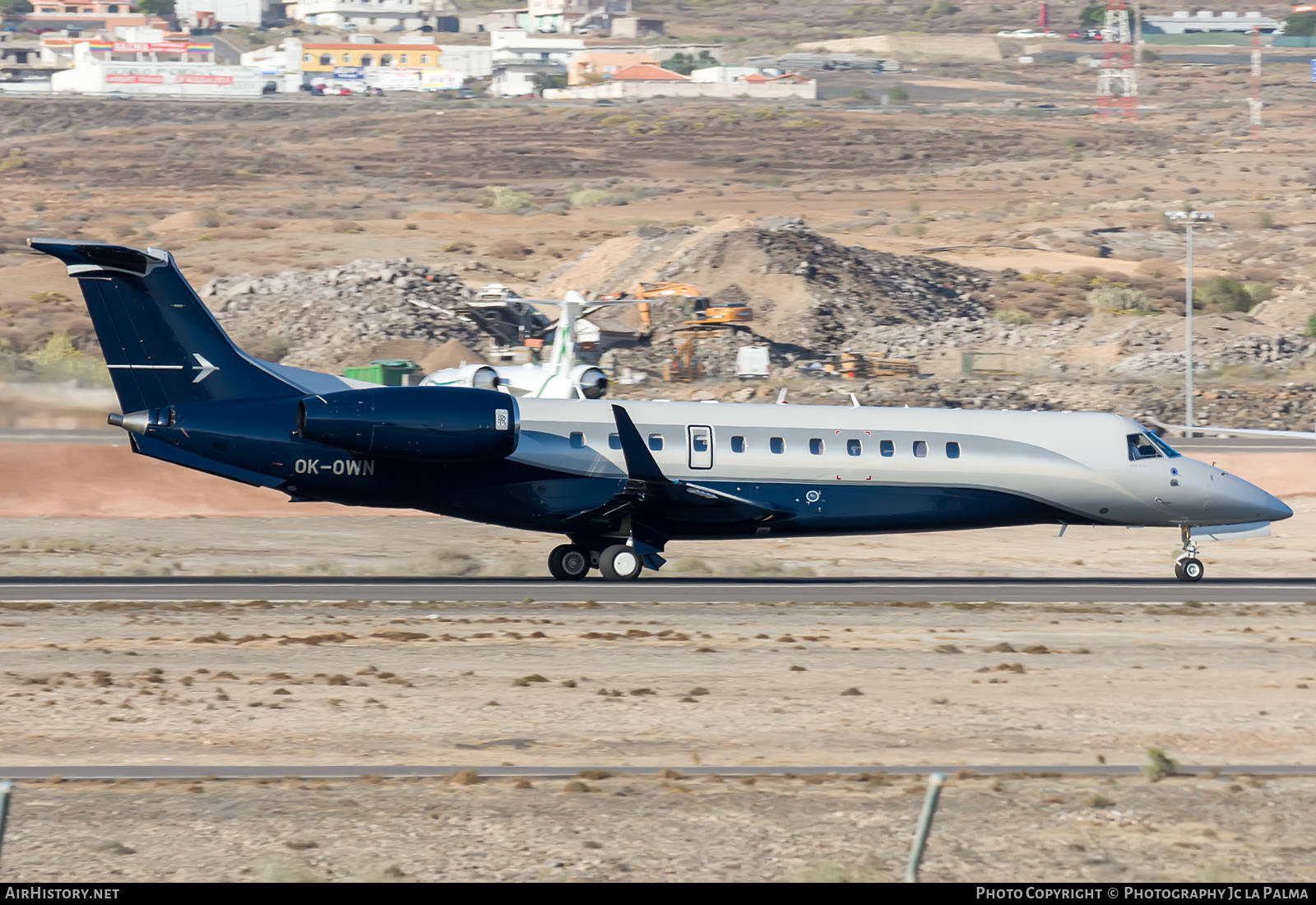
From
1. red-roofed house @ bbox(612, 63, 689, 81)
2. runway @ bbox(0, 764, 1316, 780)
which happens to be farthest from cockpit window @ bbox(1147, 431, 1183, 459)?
red-roofed house @ bbox(612, 63, 689, 81)

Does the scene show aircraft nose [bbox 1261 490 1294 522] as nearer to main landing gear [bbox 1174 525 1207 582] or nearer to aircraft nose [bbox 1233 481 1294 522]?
aircraft nose [bbox 1233 481 1294 522]

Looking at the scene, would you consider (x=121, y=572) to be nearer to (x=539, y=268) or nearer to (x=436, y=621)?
(x=436, y=621)

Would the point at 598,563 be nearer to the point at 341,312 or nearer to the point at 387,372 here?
the point at 387,372

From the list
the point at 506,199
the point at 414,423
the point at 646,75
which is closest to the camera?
the point at 414,423

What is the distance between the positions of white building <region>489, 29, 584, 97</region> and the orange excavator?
100046mm

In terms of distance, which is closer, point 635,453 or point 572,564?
point 635,453

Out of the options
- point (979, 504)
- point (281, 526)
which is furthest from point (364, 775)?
point (281, 526)

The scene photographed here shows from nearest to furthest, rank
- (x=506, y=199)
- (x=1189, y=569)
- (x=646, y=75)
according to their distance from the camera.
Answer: (x=1189, y=569) → (x=506, y=199) → (x=646, y=75)

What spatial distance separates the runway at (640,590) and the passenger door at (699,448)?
221cm

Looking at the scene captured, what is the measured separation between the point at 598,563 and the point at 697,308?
4450 cm

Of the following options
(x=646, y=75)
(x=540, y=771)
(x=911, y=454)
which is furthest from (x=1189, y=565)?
(x=646, y=75)

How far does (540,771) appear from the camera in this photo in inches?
579

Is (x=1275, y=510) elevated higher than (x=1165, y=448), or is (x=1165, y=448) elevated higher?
(x=1165, y=448)

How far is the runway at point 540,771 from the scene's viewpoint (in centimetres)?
1421
